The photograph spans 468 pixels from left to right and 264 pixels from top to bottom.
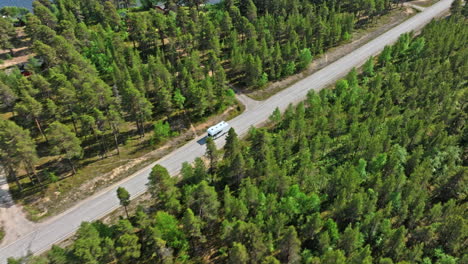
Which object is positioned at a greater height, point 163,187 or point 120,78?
point 120,78

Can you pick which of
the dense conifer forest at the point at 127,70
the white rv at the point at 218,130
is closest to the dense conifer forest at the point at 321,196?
the white rv at the point at 218,130

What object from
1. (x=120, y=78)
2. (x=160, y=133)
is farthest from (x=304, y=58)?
(x=120, y=78)

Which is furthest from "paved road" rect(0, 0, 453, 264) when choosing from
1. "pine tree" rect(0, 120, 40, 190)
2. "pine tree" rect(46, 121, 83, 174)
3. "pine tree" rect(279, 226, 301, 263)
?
"pine tree" rect(279, 226, 301, 263)

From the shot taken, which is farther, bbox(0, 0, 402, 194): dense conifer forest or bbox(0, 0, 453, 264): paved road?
bbox(0, 0, 402, 194): dense conifer forest

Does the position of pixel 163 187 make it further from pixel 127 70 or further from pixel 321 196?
pixel 127 70

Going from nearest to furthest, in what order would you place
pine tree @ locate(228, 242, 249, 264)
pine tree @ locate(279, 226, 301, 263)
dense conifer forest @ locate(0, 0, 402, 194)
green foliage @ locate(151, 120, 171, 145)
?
1. pine tree @ locate(228, 242, 249, 264)
2. pine tree @ locate(279, 226, 301, 263)
3. dense conifer forest @ locate(0, 0, 402, 194)
4. green foliage @ locate(151, 120, 171, 145)

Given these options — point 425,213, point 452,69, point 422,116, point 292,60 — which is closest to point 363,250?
point 425,213

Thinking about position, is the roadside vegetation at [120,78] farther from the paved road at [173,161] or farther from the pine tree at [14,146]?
the paved road at [173,161]

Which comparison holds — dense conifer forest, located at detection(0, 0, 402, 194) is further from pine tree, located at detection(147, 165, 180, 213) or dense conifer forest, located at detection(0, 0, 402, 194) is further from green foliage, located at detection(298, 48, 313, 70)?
pine tree, located at detection(147, 165, 180, 213)
